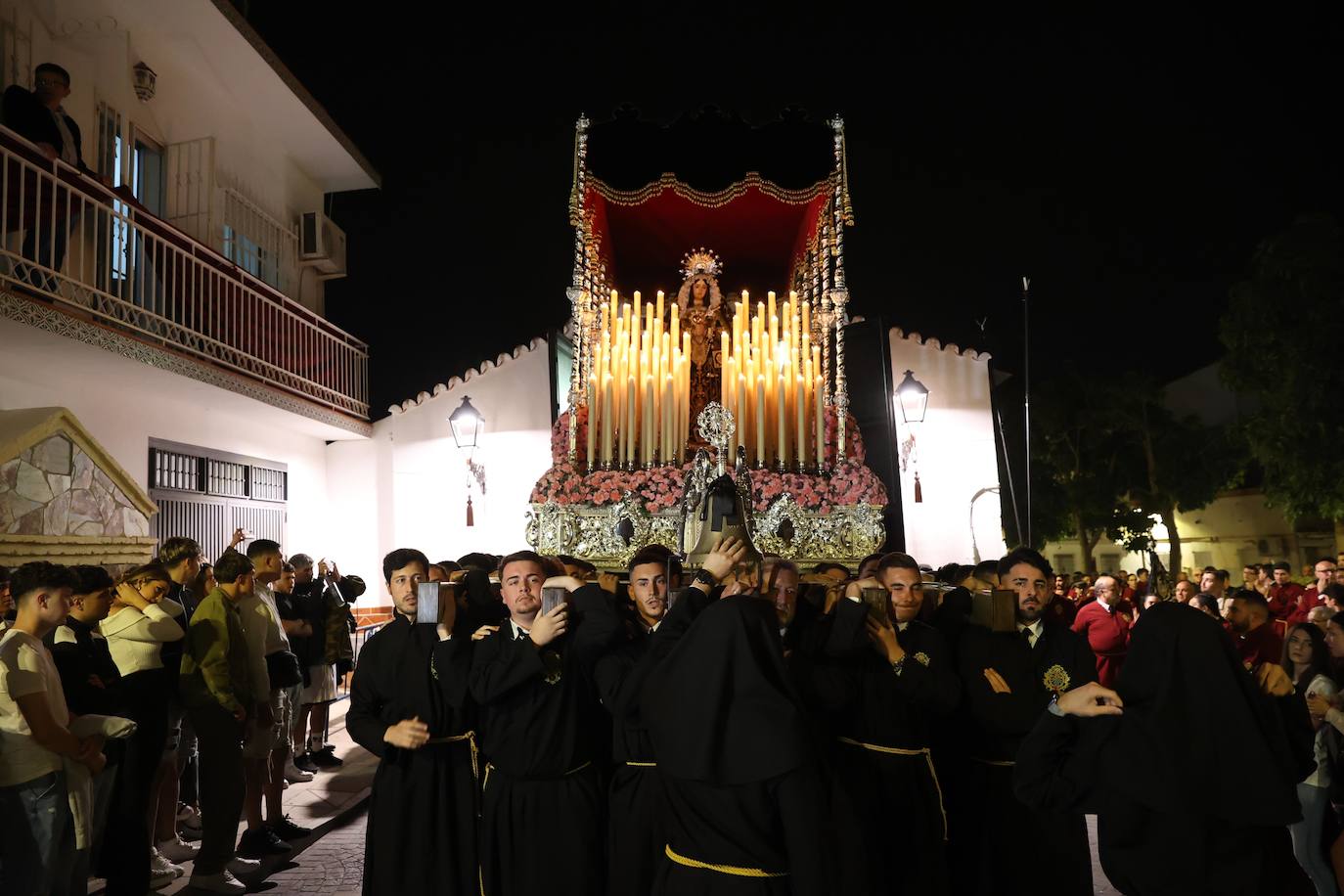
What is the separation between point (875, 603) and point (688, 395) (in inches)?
249

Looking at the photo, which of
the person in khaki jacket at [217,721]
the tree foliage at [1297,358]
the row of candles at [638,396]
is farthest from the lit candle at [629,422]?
the tree foliage at [1297,358]

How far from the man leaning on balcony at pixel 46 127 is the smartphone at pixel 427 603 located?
615 centimetres

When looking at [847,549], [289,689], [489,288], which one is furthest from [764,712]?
[489,288]

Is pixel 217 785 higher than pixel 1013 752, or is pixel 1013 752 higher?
pixel 1013 752

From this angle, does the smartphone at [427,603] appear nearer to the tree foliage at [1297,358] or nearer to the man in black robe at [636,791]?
the man in black robe at [636,791]

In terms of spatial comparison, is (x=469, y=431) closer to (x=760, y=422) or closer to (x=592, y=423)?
(x=592, y=423)

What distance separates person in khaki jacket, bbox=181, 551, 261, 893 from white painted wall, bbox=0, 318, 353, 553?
3690mm

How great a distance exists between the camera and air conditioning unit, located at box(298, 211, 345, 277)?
1506 centimetres

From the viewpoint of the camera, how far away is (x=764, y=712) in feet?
7.66

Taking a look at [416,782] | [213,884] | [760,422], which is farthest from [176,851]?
[760,422]

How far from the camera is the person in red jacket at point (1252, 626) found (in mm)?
6148

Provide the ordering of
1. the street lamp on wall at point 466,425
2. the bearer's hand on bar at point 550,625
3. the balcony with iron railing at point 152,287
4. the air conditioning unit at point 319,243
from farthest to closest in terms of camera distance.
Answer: the air conditioning unit at point 319,243 → the street lamp on wall at point 466,425 → the balcony with iron railing at point 152,287 → the bearer's hand on bar at point 550,625

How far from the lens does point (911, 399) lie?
463 inches

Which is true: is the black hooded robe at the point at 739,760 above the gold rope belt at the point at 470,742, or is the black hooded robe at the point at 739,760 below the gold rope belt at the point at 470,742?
above
